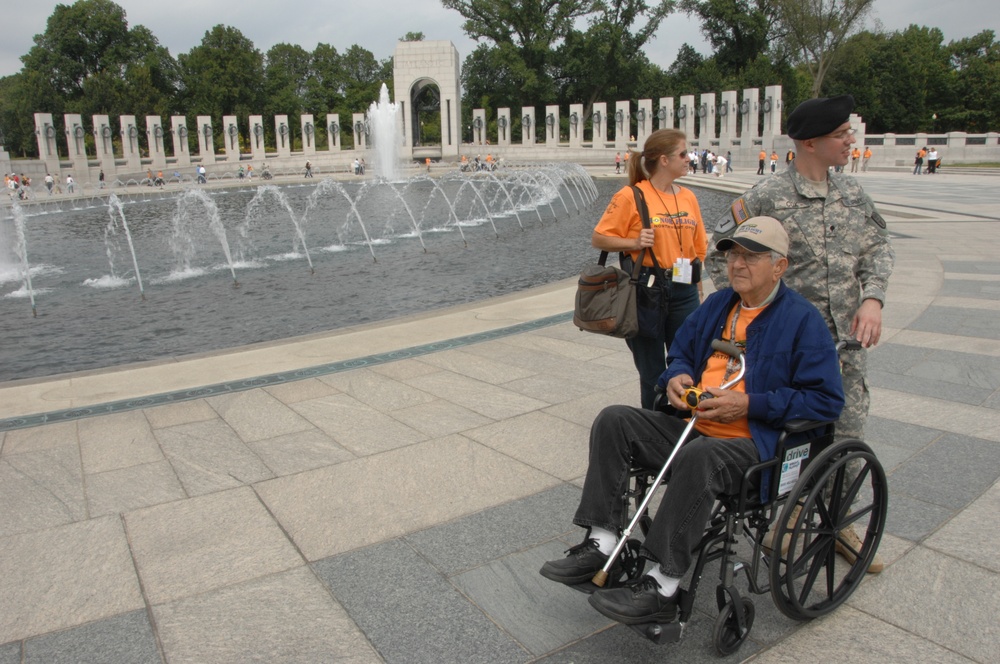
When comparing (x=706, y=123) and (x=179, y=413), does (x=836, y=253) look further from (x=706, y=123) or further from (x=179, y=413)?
(x=706, y=123)

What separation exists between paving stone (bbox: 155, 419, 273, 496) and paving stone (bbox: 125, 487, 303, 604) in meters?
0.18

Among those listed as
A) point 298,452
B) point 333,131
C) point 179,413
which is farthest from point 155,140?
point 298,452

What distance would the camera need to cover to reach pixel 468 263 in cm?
1452

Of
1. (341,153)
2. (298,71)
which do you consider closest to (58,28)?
(298,71)

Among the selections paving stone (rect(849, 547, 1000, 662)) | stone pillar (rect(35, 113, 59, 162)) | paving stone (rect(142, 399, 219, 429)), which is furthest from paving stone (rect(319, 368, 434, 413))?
stone pillar (rect(35, 113, 59, 162))

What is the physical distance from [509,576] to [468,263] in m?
11.4

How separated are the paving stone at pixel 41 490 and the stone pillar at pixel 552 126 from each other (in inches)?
2204

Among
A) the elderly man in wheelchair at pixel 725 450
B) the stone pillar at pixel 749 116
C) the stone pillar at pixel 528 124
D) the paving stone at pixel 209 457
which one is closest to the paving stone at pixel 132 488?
the paving stone at pixel 209 457

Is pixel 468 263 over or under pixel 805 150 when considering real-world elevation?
under

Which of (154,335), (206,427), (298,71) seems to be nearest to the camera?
(206,427)

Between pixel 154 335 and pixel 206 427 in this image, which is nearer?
pixel 206 427

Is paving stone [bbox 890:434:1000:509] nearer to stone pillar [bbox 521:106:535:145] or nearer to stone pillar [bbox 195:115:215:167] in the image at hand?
stone pillar [bbox 521:106:535:145]

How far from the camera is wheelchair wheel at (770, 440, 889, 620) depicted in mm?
2709

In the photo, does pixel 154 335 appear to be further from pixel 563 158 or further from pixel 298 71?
pixel 298 71
